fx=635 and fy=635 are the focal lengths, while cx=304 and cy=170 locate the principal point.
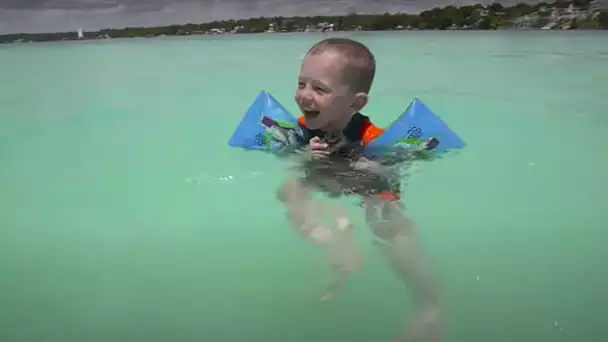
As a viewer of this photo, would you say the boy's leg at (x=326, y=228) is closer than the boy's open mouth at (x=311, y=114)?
Yes

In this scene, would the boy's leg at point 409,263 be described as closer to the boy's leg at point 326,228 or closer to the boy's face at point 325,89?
the boy's leg at point 326,228

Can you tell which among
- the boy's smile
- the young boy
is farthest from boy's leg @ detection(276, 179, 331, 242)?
the boy's smile

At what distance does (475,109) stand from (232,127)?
130cm

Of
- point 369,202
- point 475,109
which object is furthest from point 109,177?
point 475,109

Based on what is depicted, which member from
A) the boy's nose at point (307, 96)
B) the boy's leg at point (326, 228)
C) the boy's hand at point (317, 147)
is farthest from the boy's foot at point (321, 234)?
the boy's nose at point (307, 96)

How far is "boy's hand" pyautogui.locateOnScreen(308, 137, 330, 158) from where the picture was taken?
5.55 feet

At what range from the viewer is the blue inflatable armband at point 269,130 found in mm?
1914

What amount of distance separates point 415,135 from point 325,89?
508 mm

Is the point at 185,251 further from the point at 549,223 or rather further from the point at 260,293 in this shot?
the point at 549,223

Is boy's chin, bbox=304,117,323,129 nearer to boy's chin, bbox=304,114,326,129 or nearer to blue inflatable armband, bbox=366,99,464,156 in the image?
boy's chin, bbox=304,114,326,129

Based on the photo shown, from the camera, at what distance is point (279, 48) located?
289 inches

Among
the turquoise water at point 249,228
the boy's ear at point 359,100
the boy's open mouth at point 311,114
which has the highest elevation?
the boy's ear at point 359,100

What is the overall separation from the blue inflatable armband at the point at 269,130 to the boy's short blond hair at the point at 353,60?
10.2 inches

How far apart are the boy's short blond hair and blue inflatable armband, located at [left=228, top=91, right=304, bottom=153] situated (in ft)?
0.85
